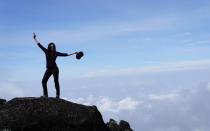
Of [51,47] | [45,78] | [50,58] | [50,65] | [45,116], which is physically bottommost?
[45,116]

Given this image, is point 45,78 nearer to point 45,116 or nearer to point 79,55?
point 79,55

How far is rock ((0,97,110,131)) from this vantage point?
51.1 feet

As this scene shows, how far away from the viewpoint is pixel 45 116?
625 inches

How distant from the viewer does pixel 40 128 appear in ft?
51.5

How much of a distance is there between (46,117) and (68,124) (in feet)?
4.15

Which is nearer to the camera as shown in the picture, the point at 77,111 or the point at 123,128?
the point at 77,111

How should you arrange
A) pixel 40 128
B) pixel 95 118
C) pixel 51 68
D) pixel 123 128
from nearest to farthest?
pixel 40 128 → pixel 95 118 → pixel 51 68 → pixel 123 128

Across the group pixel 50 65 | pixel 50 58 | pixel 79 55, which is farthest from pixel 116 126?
pixel 50 58

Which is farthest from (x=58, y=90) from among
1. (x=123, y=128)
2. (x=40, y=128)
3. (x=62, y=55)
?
(x=123, y=128)

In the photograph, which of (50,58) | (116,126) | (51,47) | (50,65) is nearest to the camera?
(50,65)

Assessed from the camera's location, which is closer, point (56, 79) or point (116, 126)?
point (56, 79)

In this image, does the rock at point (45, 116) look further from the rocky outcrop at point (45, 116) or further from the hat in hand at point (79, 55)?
the hat in hand at point (79, 55)

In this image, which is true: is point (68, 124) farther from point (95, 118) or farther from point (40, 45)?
point (40, 45)

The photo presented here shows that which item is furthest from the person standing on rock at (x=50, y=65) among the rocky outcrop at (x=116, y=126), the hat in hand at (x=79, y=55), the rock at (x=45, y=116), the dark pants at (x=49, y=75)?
the rocky outcrop at (x=116, y=126)
